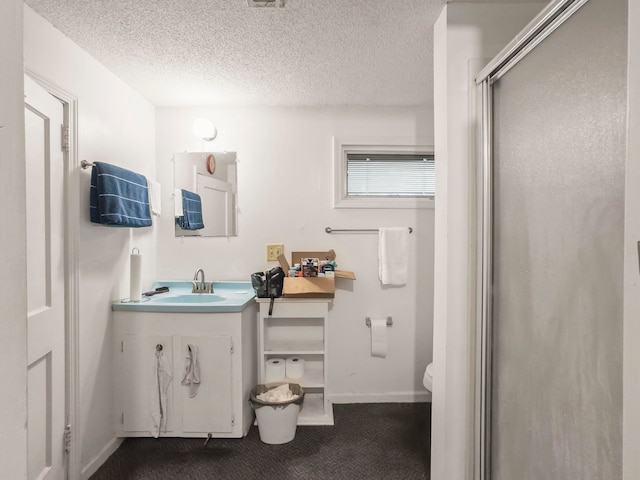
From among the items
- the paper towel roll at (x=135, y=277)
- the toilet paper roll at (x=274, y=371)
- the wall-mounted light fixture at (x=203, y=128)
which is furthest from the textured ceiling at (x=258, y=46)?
the toilet paper roll at (x=274, y=371)

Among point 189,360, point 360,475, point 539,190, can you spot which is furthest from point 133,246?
point 539,190

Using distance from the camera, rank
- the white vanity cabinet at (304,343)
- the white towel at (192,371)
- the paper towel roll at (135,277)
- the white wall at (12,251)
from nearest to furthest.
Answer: the white wall at (12,251)
the white towel at (192,371)
the paper towel roll at (135,277)
the white vanity cabinet at (304,343)

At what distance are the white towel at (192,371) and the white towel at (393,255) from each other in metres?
1.35

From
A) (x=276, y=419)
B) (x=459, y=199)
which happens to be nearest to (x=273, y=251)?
(x=276, y=419)

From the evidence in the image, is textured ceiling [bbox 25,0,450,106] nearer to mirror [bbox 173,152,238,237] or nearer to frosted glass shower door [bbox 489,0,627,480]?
mirror [bbox 173,152,238,237]

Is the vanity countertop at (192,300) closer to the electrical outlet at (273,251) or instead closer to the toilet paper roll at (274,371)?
the electrical outlet at (273,251)

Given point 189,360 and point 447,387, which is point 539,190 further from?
point 189,360

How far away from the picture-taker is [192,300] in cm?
242

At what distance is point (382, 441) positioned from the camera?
2.11 metres

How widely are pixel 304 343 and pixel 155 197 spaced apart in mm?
1474

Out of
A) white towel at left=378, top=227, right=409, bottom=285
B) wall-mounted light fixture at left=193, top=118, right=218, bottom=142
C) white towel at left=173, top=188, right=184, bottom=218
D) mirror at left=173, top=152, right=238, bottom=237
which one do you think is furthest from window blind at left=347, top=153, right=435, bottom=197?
white towel at left=173, top=188, right=184, bottom=218

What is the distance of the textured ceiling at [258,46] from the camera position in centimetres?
148

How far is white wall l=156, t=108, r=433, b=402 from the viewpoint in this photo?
102 inches

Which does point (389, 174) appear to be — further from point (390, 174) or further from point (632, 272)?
point (632, 272)
